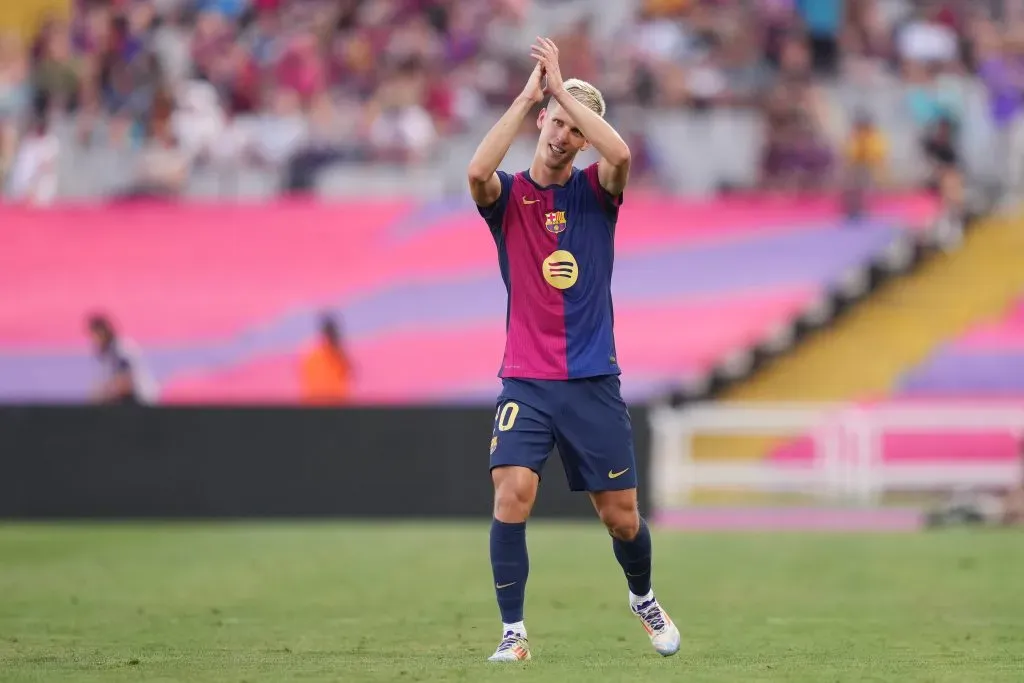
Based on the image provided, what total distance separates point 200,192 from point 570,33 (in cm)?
541

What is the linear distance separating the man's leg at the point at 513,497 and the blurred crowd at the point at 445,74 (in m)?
15.8

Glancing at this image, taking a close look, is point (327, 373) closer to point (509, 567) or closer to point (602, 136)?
point (509, 567)

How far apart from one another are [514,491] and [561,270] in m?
1.00

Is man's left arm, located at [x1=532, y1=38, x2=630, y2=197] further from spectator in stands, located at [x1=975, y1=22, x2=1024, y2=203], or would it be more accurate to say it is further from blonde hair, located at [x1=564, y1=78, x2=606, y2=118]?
spectator in stands, located at [x1=975, y1=22, x2=1024, y2=203]

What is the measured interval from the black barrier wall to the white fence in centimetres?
265

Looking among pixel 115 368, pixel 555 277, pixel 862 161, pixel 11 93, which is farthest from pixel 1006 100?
pixel 555 277

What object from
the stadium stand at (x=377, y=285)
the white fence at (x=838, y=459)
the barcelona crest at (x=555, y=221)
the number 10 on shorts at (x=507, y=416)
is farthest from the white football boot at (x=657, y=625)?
the stadium stand at (x=377, y=285)

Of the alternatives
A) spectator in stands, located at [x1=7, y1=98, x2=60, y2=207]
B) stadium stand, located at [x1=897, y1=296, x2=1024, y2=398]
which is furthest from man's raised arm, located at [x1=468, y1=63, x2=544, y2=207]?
spectator in stands, located at [x1=7, y1=98, x2=60, y2=207]

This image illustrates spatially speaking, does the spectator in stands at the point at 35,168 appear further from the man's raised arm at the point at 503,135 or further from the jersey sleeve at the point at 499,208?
the man's raised arm at the point at 503,135

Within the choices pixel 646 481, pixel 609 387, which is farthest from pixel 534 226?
pixel 646 481

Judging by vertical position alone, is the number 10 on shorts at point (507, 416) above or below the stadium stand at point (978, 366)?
above

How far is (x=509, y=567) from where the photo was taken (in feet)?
27.1

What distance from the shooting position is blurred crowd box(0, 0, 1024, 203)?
24.2m

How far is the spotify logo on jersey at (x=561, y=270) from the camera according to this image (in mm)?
8320
